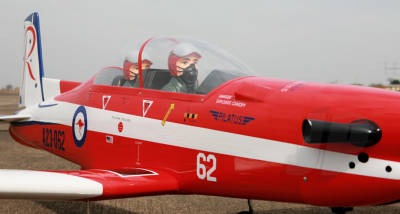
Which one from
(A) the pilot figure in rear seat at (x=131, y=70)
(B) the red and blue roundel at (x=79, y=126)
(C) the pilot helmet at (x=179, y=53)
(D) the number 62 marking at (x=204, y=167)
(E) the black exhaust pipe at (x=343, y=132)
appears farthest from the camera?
(B) the red and blue roundel at (x=79, y=126)

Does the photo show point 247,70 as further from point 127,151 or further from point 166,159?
point 127,151

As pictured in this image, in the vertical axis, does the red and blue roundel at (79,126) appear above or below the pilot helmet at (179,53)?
below

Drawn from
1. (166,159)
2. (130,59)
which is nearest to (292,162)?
(166,159)

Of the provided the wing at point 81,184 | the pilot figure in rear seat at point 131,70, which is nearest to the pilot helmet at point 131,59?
the pilot figure in rear seat at point 131,70

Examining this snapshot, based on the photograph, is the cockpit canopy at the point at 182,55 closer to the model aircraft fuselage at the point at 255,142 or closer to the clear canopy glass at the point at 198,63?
the clear canopy glass at the point at 198,63

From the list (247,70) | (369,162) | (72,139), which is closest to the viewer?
(369,162)

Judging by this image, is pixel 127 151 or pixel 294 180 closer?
pixel 294 180

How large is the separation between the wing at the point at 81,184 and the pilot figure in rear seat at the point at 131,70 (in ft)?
3.40

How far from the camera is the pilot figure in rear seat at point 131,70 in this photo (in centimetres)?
432

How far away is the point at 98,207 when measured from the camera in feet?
18.6

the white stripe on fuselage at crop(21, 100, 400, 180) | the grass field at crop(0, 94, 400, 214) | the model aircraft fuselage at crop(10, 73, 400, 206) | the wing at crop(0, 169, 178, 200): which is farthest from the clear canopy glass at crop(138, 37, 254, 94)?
the grass field at crop(0, 94, 400, 214)

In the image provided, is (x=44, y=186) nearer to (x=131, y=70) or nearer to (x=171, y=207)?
(x=131, y=70)

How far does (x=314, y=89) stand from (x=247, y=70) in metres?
1.07

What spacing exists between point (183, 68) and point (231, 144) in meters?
1.02
